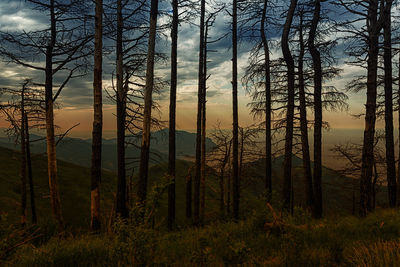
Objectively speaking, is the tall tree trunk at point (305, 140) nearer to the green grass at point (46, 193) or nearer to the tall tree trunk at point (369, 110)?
the tall tree trunk at point (369, 110)

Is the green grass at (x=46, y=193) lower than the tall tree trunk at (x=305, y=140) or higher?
lower

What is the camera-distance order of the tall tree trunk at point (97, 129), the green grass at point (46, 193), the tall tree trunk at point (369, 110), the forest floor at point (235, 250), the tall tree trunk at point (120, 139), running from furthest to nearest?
the green grass at point (46, 193)
the tall tree trunk at point (120, 139)
the tall tree trunk at point (369, 110)
the tall tree trunk at point (97, 129)
the forest floor at point (235, 250)

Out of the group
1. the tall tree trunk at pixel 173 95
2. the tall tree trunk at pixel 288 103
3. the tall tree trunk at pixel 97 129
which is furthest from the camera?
the tall tree trunk at pixel 173 95

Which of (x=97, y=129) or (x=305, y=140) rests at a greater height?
(x=97, y=129)

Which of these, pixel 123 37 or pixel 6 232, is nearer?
pixel 6 232

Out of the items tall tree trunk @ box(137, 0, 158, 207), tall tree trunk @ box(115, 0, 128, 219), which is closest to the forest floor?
tall tree trunk @ box(137, 0, 158, 207)

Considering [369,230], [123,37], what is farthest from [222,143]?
[369,230]

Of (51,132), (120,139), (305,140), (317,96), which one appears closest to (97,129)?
(51,132)

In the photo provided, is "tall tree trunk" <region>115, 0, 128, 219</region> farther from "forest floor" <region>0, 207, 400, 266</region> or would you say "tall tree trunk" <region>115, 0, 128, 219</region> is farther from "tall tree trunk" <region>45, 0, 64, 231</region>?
"forest floor" <region>0, 207, 400, 266</region>

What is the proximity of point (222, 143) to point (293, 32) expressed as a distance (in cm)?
966

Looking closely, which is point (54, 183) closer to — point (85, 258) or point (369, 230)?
point (85, 258)

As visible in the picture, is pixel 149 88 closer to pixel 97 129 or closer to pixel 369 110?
pixel 97 129

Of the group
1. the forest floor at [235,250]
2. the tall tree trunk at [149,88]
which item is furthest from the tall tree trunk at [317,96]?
the tall tree trunk at [149,88]

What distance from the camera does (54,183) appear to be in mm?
9703
